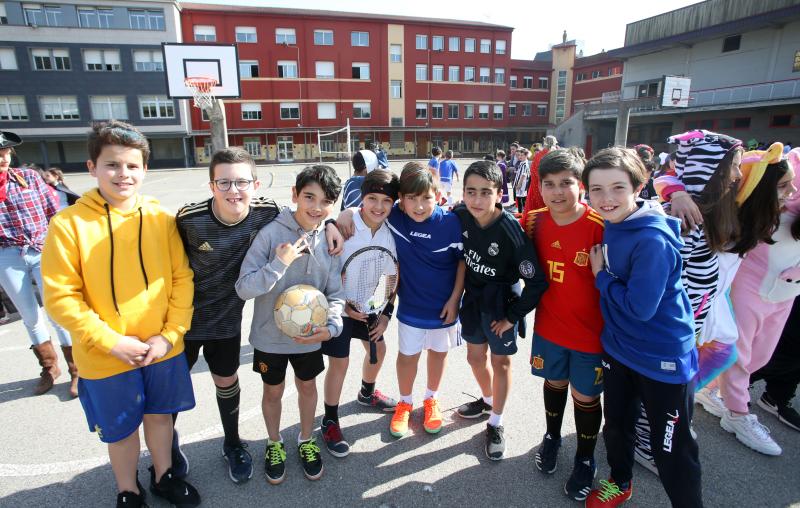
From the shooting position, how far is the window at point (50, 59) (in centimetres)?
3294

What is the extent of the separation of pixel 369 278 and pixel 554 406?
147cm

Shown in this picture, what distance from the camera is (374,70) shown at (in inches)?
1614

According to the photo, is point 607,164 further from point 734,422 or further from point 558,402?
point 734,422

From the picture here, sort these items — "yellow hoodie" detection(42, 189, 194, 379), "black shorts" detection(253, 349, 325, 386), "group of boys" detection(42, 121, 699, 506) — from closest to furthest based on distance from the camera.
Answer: "yellow hoodie" detection(42, 189, 194, 379)
"group of boys" detection(42, 121, 699, 506)
"black shorts" detection(253, 349, 325, 386)

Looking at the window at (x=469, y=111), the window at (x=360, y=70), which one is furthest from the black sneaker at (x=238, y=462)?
the window at (x=469, y=111)

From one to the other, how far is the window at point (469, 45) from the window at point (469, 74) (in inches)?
68.5

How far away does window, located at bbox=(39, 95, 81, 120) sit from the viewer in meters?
33.5

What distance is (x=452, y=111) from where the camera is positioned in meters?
44.7

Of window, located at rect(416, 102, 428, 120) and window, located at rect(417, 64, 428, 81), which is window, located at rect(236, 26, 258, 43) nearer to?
window, located at rect(417, 64, 428, 81)

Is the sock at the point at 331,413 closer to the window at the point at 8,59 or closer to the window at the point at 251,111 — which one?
the window at the point at 251,111

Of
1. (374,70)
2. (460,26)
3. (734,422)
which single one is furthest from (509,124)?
(734,422)

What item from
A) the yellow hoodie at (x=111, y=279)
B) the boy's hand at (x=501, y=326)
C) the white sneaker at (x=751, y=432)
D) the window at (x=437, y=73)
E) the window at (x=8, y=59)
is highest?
the window at (x=437, y=73)

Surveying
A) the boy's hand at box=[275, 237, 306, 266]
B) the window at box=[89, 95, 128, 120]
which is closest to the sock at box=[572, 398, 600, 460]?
the boy's hand at box=[275, 237, 306, 266]

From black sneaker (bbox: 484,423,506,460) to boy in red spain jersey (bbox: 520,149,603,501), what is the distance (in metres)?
0.33
